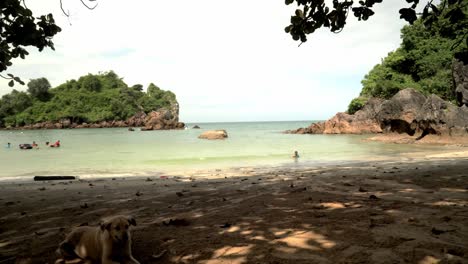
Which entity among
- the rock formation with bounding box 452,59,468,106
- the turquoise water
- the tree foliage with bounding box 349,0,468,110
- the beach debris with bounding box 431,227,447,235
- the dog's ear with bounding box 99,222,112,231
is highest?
the tree foliage with bounding box 349,0,468,110

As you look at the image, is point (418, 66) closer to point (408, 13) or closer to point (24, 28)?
point (408, 13)

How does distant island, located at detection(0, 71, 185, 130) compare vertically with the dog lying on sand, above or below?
above

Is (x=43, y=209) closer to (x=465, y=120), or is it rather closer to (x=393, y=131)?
(x=465, y=120)

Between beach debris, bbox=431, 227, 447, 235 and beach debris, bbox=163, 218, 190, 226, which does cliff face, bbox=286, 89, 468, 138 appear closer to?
beach debris, bbox=431, 227, 447, 235

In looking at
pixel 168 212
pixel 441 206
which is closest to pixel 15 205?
pixel 168 212

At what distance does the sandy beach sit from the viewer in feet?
12.8

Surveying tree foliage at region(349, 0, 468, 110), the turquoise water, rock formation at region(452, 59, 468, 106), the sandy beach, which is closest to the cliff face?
rock formation at region(452, 59, 468, 106)

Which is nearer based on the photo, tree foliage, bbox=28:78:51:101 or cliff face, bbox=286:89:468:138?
tree foliage, bbox=28:78:51:101

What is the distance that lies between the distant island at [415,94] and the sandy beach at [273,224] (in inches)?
829

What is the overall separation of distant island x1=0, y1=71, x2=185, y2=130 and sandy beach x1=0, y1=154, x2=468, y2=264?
345ft

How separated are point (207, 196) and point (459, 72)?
36.2 m

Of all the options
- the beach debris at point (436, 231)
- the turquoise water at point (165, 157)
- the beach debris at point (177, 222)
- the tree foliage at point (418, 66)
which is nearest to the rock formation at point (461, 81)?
the turquoise water at point (165, 157)

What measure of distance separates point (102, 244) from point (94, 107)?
148369mm

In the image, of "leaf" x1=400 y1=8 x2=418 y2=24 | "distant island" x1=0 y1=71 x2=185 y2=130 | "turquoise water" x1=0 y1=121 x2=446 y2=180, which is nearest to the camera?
"leaf" x1=400 y1=8 x2=418 y2=24
